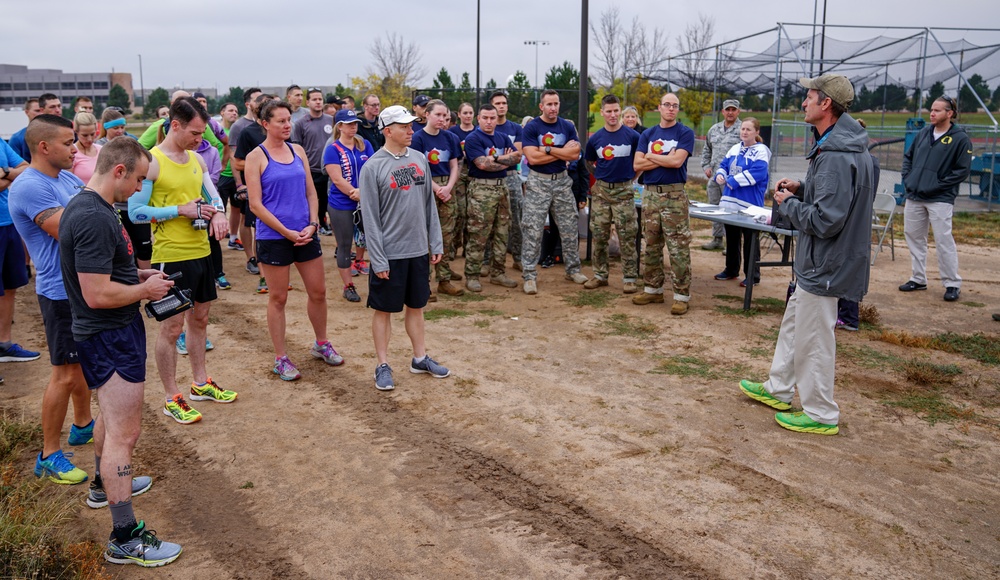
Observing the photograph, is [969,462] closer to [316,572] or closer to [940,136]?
[316,572]

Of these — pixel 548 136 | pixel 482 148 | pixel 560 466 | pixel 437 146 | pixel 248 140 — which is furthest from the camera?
pixel 482 148

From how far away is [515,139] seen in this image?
936 centimetres

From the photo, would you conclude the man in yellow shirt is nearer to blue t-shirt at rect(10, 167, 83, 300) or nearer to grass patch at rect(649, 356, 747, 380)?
blue t-shirt at rect(10, 167, 83, 300)

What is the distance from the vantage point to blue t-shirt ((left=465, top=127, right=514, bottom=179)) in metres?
8.48

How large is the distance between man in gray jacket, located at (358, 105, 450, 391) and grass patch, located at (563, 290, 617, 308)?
2830 mm

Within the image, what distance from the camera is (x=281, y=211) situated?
18.1ft

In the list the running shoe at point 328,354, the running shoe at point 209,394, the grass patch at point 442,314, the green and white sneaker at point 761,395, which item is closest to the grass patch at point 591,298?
the grass patch at point 442,314

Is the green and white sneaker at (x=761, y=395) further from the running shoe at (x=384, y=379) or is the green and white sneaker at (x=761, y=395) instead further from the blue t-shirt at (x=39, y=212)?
the blue t-shirt at (x=39, y=212)

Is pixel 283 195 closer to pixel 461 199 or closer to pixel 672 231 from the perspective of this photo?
pixel 461 199

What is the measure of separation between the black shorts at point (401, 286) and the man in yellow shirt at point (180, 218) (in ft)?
3.79

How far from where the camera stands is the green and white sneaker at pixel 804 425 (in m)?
4.88

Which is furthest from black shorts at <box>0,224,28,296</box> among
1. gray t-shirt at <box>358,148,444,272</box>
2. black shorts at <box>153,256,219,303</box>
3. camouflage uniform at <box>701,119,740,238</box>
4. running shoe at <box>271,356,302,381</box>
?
camouflage uniform at <box>701,119,740,238</box>

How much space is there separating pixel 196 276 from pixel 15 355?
2.60 m

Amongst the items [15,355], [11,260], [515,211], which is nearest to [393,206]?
[11,260]
